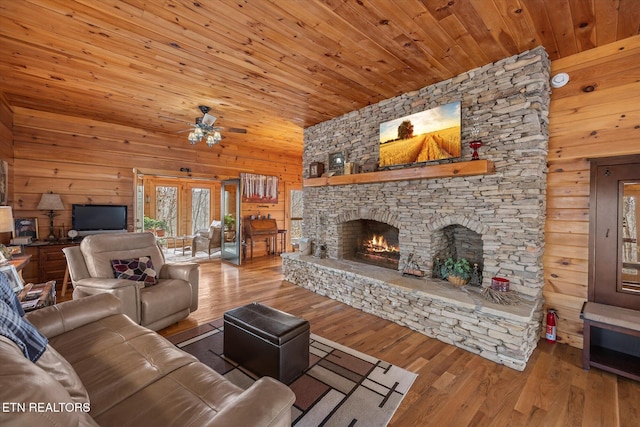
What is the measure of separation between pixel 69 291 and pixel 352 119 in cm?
517

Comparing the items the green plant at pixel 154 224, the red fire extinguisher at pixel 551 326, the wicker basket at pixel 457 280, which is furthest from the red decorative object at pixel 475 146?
the green plant at pixel 154 224

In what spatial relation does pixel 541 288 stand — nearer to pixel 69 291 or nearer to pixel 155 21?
pixel 155 21

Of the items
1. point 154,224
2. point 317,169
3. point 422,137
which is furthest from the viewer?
point 154,224

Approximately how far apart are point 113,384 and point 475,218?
10.7 ft

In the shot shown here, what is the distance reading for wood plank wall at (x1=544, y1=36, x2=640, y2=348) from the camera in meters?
2.47

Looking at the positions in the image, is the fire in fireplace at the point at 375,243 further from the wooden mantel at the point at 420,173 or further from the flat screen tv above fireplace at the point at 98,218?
the flat screen tv above fireplace at the point at 98,218

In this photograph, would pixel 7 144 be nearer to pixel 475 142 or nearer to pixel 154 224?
pixel 154 224

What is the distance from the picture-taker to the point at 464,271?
3168 millimetres

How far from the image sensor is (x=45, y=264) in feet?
14.2

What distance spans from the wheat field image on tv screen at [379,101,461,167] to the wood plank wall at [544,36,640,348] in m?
0.90

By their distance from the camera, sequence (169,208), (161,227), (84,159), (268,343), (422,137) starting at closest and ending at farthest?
1. (268,343)
2. (422,137)
3. (84,159)
4. (161,227)
5. (169,208)

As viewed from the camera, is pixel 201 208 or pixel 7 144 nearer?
pixel 7 144

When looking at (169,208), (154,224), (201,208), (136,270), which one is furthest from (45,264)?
(201,208)

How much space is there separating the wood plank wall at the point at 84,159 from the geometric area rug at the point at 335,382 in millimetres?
3892
